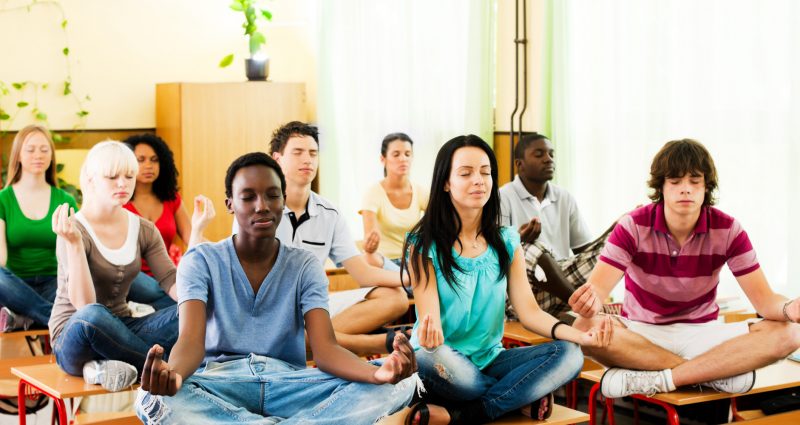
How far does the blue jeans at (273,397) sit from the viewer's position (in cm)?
252

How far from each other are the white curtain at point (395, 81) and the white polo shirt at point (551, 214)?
172 cm

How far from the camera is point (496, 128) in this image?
6.64m

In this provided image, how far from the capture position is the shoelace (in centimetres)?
314

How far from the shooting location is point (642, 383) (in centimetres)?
315

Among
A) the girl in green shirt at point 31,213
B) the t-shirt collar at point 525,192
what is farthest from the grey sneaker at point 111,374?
the t-shirt collar at point 525,192

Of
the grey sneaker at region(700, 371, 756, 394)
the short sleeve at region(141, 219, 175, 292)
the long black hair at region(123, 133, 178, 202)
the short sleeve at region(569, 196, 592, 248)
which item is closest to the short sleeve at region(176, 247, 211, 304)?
the short sleeve at region(141, 219, 175, 292)

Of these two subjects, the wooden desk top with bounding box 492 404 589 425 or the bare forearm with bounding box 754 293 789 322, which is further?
the bare forearm with bounding box 754 293 789 322

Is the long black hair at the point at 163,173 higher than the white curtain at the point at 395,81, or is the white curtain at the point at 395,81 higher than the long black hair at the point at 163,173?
the white curtain at the point at 395,81

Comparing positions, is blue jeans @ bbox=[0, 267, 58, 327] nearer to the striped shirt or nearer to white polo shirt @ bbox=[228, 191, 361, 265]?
white polo shirt @ bbox=[228, 191, 361, 265]

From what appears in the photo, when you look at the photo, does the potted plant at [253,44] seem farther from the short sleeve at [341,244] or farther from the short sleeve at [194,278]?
the short sleeve at [194,278]

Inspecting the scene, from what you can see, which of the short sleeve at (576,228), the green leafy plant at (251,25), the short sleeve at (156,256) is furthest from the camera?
the green leafy plant at (251,25)

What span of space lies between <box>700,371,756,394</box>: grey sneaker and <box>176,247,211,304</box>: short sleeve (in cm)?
161

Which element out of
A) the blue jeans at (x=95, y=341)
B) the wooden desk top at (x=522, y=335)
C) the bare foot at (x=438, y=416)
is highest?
the blue jeans at (x=95, y=341)

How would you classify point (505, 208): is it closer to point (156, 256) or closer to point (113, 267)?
point (156, 256)
